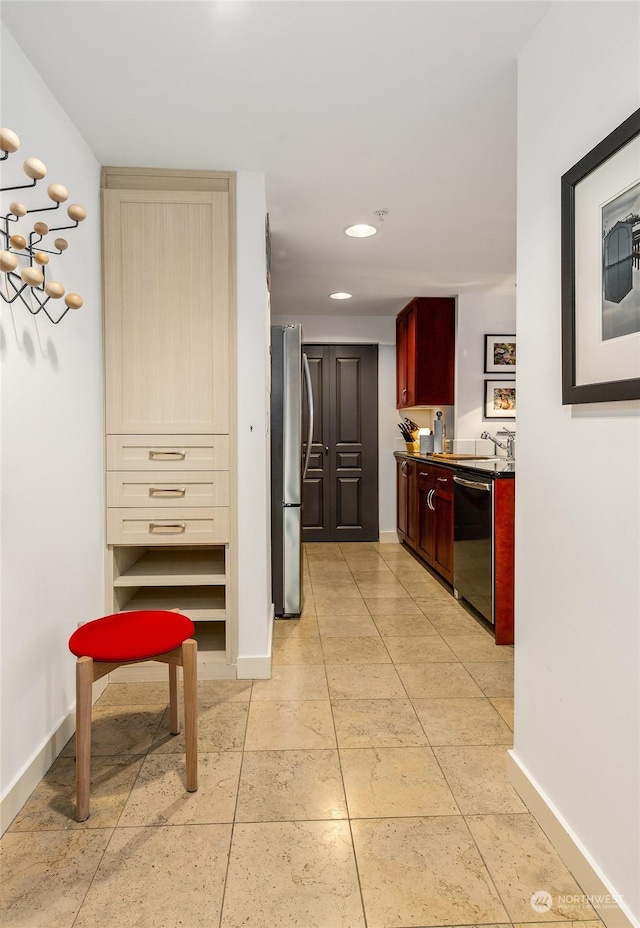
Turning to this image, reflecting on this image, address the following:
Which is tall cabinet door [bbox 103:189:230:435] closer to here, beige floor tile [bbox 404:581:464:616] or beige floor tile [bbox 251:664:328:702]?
beige floor tile [bbox 251:664:328:702]

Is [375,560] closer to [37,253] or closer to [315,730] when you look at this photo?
[315,730]

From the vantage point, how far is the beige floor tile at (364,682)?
2605mm

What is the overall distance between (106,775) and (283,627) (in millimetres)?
1680

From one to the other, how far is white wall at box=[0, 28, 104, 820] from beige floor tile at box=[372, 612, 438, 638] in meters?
1.69

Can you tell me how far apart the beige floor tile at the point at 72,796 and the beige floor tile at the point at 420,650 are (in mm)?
1470

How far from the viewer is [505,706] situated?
247cm

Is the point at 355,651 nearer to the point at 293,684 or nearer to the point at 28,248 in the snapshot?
the point at 293,684

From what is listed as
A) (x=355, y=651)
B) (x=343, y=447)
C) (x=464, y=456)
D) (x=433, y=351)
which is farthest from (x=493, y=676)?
(x=343, y=447)

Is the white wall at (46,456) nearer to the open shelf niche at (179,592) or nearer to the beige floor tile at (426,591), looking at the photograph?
the open shelf niche at (179,592)

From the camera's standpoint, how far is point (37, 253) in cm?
184

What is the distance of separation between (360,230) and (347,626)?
2451 mm

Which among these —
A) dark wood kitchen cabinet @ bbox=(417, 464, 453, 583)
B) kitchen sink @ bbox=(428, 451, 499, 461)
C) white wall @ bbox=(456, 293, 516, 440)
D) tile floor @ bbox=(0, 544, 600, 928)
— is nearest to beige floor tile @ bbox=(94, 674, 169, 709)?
tile floor @ bbox=(0, 544, 600, 928)

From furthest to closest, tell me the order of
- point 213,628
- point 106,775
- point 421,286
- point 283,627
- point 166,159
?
point 421,286 → point 283,627 → point 213,628 → point 166,159 → point 106,775

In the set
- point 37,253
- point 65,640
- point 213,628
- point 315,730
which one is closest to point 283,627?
point 213,628
